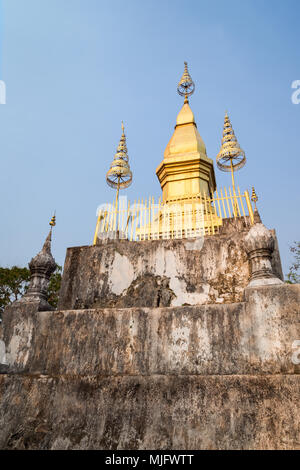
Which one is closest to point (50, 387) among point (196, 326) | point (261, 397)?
point (196, 326)

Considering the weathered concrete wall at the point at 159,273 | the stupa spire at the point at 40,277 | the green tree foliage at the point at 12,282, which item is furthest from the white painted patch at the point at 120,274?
the green tree foliage at the point at 12,282

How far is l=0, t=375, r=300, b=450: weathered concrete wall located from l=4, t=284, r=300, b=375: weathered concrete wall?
30 cm

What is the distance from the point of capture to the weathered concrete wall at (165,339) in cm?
393

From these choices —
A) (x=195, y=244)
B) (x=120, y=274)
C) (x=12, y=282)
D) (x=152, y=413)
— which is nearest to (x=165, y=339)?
(x=152, y=413)

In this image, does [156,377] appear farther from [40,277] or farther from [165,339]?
[40,277]

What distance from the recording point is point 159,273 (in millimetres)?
5805

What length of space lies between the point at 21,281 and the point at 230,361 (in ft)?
51.3

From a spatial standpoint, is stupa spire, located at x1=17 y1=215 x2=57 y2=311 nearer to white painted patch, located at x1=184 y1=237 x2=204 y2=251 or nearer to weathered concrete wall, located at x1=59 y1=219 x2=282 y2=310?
weathered concrete wall, located at x1=59 y1=219 x2=282 y2=310

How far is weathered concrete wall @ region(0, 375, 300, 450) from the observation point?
3252 mm

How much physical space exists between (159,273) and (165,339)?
5.44ft

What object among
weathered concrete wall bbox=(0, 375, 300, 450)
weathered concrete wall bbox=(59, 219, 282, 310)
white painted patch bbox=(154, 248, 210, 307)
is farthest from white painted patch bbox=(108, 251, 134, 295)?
weathered concrete wall bbox=(0, 375, 300, 450)

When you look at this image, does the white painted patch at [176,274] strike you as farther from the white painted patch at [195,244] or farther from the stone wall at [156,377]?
the stone wall at [156,377]

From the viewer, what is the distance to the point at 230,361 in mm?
3967

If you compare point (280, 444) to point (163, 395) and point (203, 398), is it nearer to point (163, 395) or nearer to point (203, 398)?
point (203, 398)
